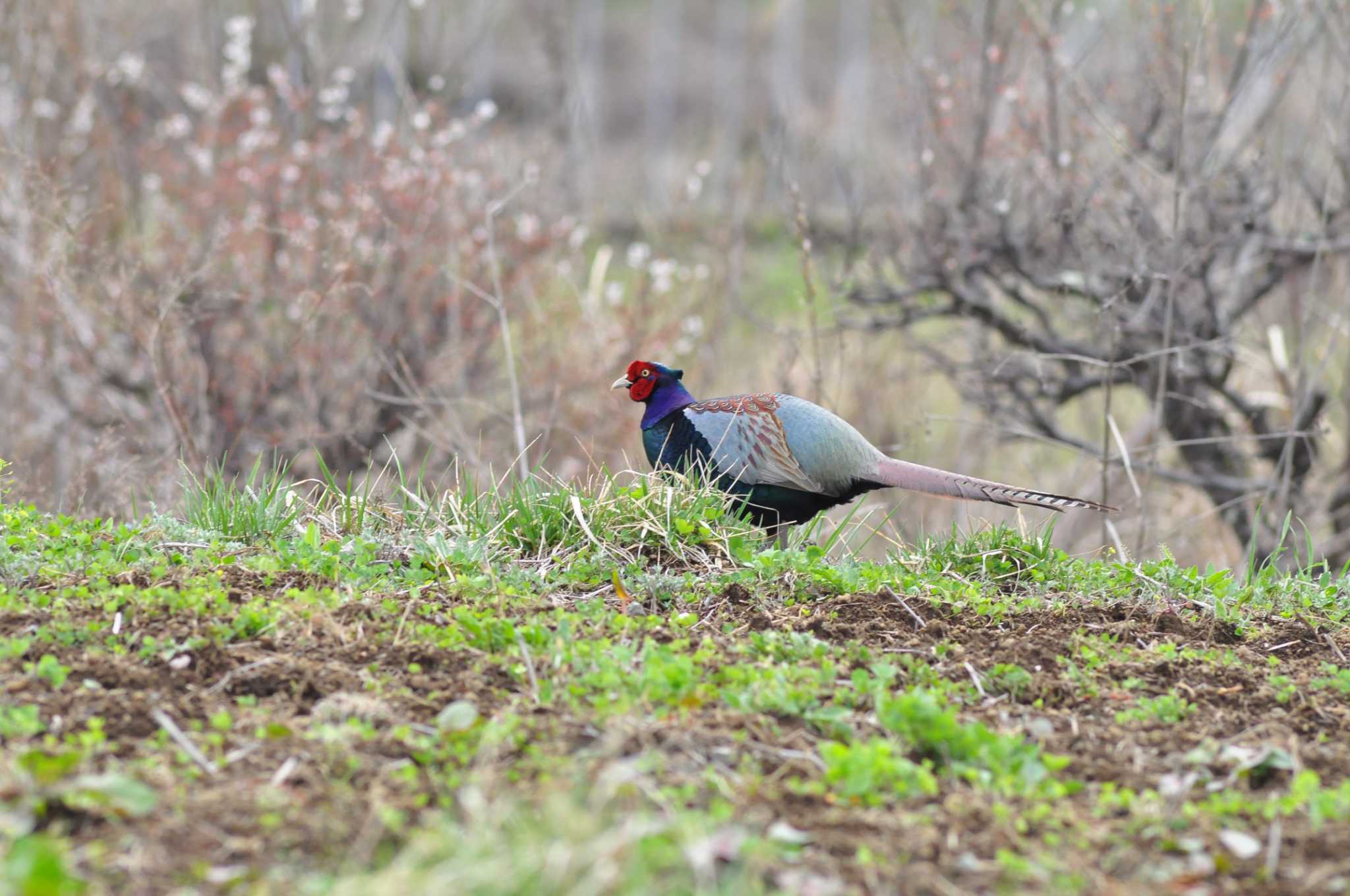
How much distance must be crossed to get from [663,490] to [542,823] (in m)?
1.94

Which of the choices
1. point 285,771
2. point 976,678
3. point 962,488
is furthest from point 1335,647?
point 285,771

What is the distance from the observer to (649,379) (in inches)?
193

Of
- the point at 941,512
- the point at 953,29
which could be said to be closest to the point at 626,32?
the point at 953,29

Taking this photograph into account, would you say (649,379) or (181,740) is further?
(649,379)

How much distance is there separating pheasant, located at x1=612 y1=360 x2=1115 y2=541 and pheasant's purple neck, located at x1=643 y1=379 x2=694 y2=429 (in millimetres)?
136

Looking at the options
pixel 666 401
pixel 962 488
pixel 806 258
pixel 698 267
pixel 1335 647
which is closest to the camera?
pixel 1335 647

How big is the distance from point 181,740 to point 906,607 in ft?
6.39

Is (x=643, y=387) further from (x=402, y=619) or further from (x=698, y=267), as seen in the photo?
(x=698, y=267)

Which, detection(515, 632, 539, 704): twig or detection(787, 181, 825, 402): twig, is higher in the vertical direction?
detection(787, 181, 825, 402): twig

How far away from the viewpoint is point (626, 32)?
83.6ft

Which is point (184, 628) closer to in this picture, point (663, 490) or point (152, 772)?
point (152, 772)

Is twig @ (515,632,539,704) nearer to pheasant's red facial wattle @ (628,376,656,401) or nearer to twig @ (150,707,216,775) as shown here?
twig @ (150,707,216,775)

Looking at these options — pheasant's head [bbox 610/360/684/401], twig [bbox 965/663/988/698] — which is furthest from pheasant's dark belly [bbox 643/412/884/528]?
twig [bbox 965/663/988/698]

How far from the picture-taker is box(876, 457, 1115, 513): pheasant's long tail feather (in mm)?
4250
